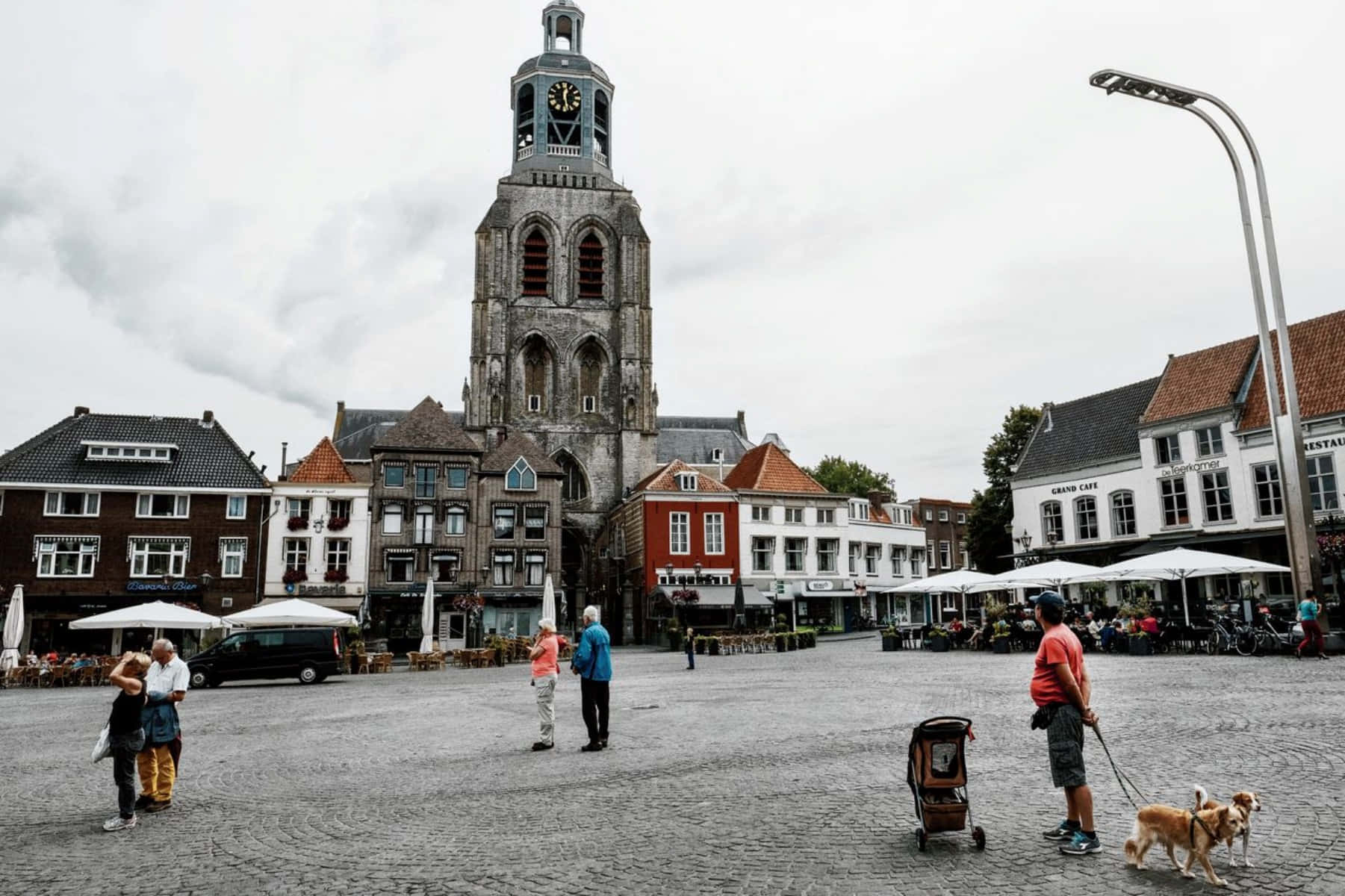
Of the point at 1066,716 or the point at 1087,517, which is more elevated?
the point at 1087,517

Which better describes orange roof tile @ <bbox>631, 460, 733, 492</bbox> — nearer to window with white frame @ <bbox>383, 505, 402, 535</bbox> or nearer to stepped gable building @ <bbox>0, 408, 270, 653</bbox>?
window with white frame @ <bbox>383, 505, 402, 535</bbox>

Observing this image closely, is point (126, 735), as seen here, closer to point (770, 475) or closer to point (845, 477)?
point (770, 475)

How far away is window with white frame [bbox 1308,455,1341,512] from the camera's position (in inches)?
1245

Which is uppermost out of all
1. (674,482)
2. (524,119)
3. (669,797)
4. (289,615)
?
(524,119)

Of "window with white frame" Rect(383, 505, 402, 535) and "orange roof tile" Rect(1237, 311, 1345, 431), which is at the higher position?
"orange roof tile" Rect(1237, 311, 1345, 431)

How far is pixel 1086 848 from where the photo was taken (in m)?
6.04

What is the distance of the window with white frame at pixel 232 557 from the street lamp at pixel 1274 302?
37.7m

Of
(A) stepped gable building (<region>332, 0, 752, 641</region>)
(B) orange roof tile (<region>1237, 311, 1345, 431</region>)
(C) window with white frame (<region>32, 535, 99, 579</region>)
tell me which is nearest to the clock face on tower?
(A) stepped gable building (<region>332, 0, 752, 641</region>)

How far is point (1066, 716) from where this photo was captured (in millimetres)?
6262

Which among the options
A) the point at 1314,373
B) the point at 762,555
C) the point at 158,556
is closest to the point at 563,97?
the point at 762,555

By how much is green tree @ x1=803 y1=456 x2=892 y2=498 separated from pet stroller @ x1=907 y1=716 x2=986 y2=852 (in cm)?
6556

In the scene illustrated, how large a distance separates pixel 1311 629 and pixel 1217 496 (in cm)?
1788

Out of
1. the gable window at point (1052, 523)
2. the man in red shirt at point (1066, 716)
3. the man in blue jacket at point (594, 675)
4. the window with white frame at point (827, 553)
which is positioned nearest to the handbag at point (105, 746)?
the man in blue jacket at point (594, 675)

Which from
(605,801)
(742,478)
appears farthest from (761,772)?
(742,478)
